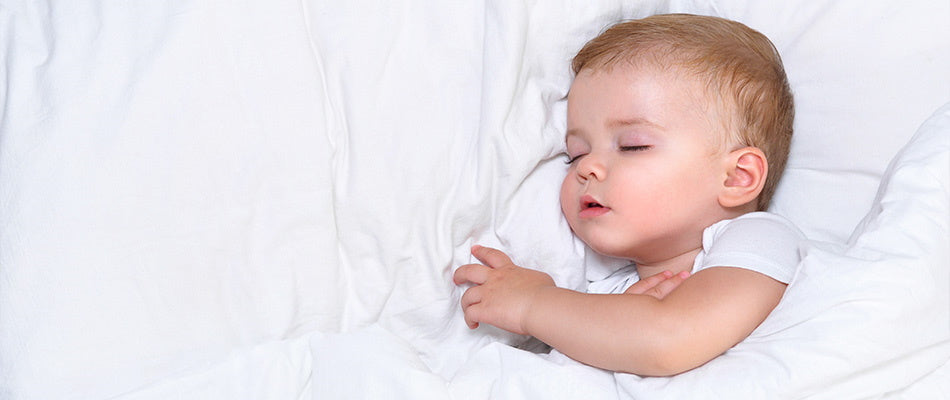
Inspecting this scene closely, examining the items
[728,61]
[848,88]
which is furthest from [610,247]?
[848,88]

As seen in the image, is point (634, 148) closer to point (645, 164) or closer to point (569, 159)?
point (645, 164)

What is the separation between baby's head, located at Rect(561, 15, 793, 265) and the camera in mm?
1275

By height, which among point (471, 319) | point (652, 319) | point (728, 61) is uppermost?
point (728, 61)

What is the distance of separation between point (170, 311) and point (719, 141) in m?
0.80

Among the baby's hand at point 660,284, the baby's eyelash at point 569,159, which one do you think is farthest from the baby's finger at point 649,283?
the baby's eyelash at point 569,159

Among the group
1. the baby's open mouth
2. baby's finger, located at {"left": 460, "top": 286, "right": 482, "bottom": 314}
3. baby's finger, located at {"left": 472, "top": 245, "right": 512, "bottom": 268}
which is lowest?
baby's finger, located at {"left": 460, "top": 286, "right": 482, "bottom": 314}

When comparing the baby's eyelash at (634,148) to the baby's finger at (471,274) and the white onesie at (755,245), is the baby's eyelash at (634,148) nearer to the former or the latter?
the white onesie at (755,245)

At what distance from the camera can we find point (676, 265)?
1386 millimetres

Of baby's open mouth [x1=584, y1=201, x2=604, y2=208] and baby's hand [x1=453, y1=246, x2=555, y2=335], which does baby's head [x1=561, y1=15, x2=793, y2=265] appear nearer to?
baby's open mouth [x1=584, y1=201, x2=604, y2=208]

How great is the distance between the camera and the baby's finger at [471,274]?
1.32 m

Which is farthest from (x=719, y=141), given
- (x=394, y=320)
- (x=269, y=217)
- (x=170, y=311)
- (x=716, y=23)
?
(x=170, y=311)

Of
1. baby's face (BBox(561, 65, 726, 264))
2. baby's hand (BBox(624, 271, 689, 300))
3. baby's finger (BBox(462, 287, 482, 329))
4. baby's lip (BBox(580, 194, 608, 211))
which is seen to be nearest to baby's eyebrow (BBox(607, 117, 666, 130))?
baby's face (BBox(561, 65, 726, 264))

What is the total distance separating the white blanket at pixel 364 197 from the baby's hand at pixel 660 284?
14 centimetres

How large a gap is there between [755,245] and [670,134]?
199 millimetres
